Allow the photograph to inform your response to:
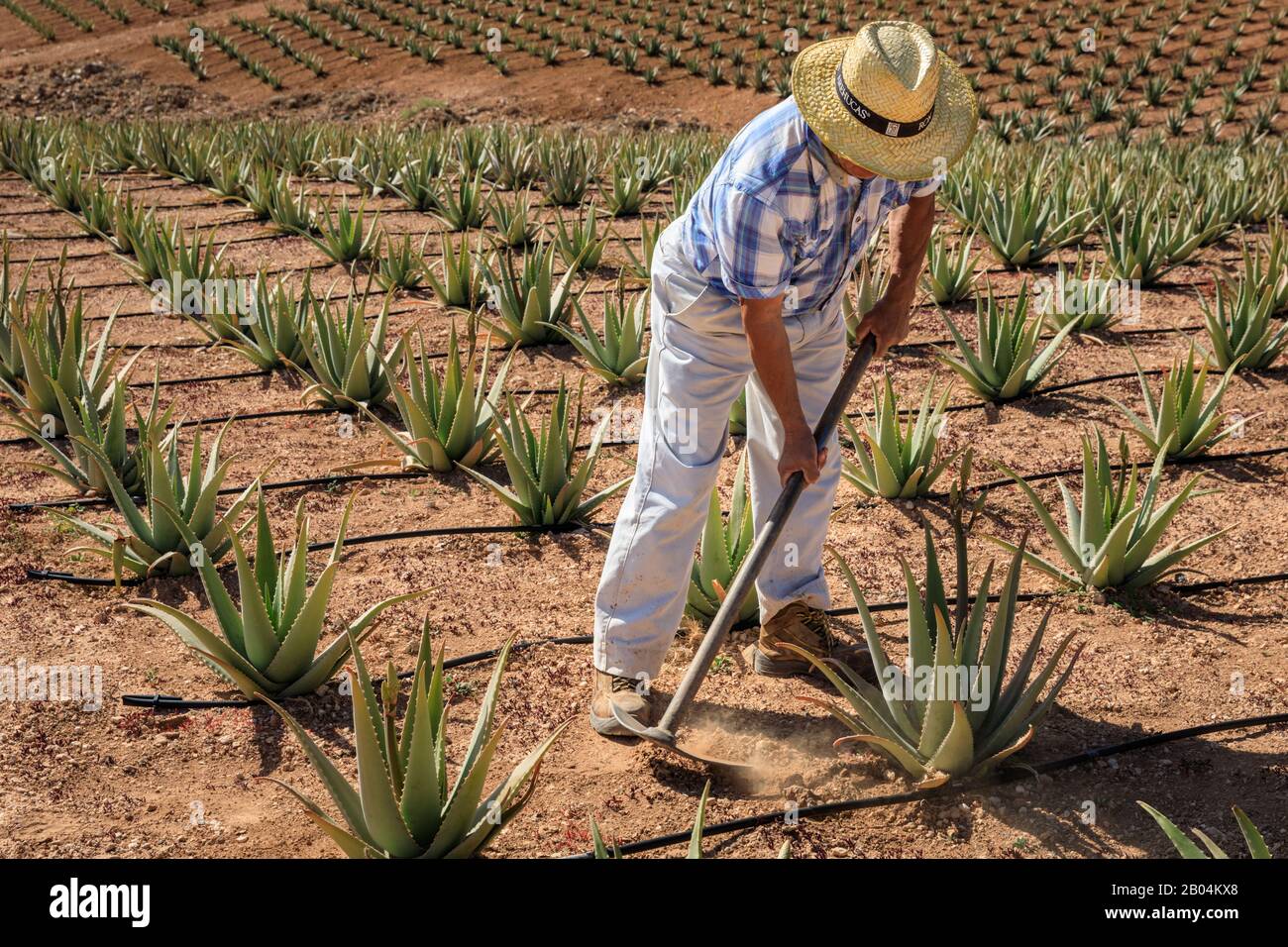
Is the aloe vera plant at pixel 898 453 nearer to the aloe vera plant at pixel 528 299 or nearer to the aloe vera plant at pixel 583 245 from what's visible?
the aloe vera plant at pixel 528 299

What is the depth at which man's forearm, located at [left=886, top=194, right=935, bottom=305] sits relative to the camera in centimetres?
265

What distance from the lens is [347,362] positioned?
4.45 metres

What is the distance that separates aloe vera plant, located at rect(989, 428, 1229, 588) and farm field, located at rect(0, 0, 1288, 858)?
0.09ft

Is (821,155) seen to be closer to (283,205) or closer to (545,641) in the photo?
(545,641)

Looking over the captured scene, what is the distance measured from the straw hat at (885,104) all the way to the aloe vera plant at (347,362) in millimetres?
2481

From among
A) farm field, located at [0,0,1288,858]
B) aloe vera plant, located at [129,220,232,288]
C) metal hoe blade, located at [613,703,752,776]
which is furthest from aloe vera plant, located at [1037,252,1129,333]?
aloe vera plant, located at [129,220,232,288]

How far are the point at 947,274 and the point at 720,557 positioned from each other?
304 centimetres

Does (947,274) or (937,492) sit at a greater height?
(947,274)

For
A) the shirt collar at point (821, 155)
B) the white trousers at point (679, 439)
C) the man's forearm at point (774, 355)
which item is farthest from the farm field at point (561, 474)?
the shirt collar at point (821, 155)

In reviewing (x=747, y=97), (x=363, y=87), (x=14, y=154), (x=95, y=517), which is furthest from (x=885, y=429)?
(x=363, y=87)

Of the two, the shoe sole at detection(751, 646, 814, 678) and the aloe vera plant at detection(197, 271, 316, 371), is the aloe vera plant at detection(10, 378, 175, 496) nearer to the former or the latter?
the aloe vera plant at detection(197, 271, 316, 371)

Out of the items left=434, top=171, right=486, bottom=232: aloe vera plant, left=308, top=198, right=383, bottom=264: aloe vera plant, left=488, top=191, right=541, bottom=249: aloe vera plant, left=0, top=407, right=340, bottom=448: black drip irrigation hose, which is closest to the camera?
left=0, top=407, right=340, bottom=448: black drip irrigation hose

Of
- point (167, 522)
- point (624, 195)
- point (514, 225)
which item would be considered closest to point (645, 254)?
point (514, 225)

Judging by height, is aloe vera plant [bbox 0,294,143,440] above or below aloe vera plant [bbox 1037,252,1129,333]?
below
